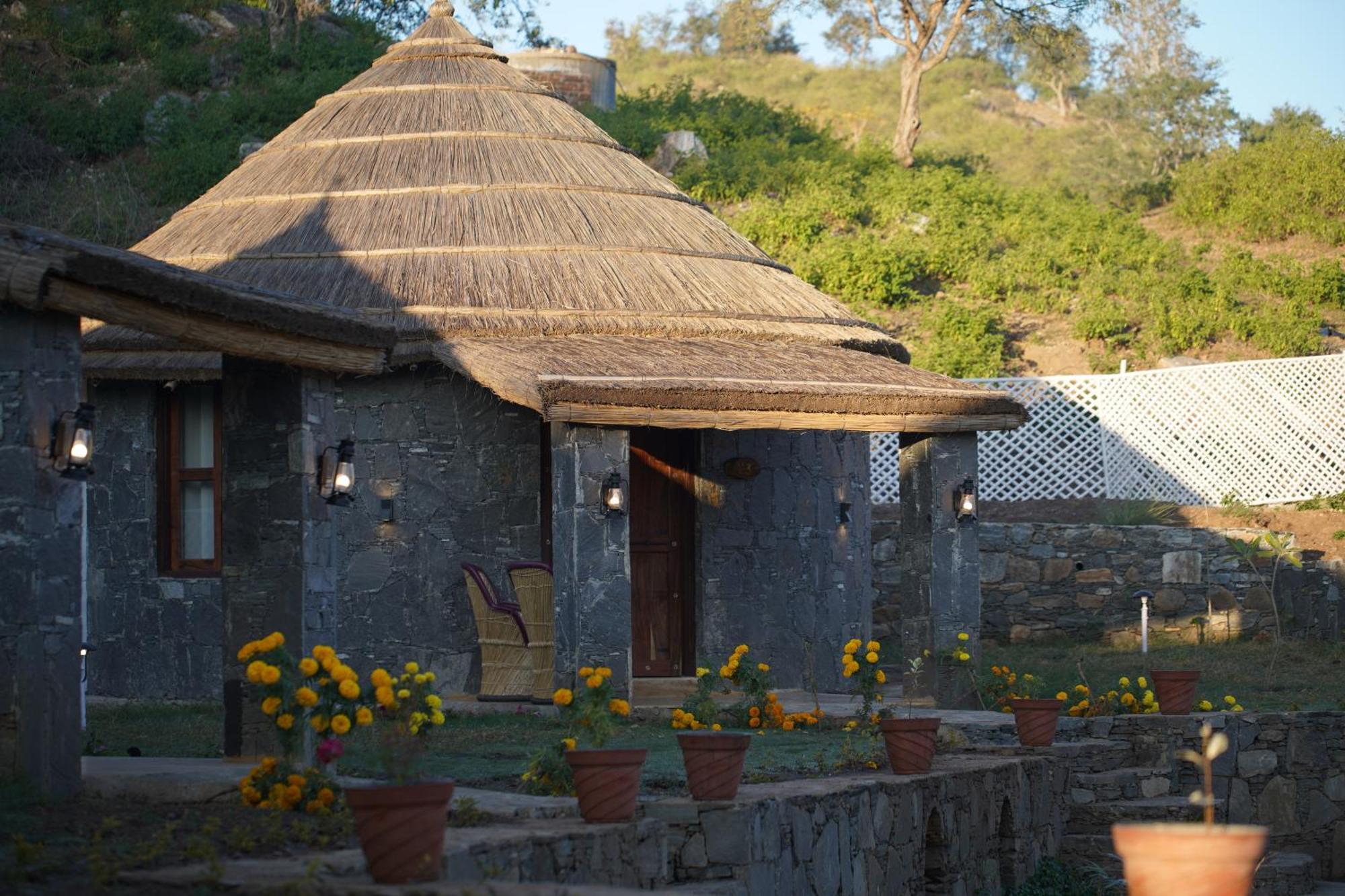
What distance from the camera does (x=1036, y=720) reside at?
11.1 meters

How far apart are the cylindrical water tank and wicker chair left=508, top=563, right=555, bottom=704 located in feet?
58.1

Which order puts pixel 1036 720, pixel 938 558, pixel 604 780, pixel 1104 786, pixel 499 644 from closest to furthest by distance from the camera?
pixel 604 780, pixel 1036 720, pixel 1104 786, pixel 499 644, pixel 938 558

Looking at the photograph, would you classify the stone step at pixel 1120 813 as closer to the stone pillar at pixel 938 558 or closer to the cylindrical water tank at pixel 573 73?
the stone pillar at pixel 938 558

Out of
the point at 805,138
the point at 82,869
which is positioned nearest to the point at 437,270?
the point at 82,869

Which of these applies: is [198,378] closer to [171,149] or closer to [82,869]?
[82,869]

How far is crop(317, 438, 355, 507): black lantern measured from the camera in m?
9.36

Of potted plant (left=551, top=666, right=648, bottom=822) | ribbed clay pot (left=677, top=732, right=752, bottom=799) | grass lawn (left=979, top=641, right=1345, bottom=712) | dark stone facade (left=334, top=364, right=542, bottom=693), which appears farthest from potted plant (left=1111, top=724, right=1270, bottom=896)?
dark stone facade (left=334, top=364, right=542, bottom=693)

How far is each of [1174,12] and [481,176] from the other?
36.4 meters

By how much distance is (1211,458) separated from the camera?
19.6 meters

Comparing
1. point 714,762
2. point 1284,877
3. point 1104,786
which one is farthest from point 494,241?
point 1284,877

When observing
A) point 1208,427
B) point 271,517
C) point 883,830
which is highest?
point 1208,427

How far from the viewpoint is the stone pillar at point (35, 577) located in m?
7.25

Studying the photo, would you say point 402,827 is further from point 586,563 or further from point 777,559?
point 777,559

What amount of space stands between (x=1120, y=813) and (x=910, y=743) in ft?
8.84
